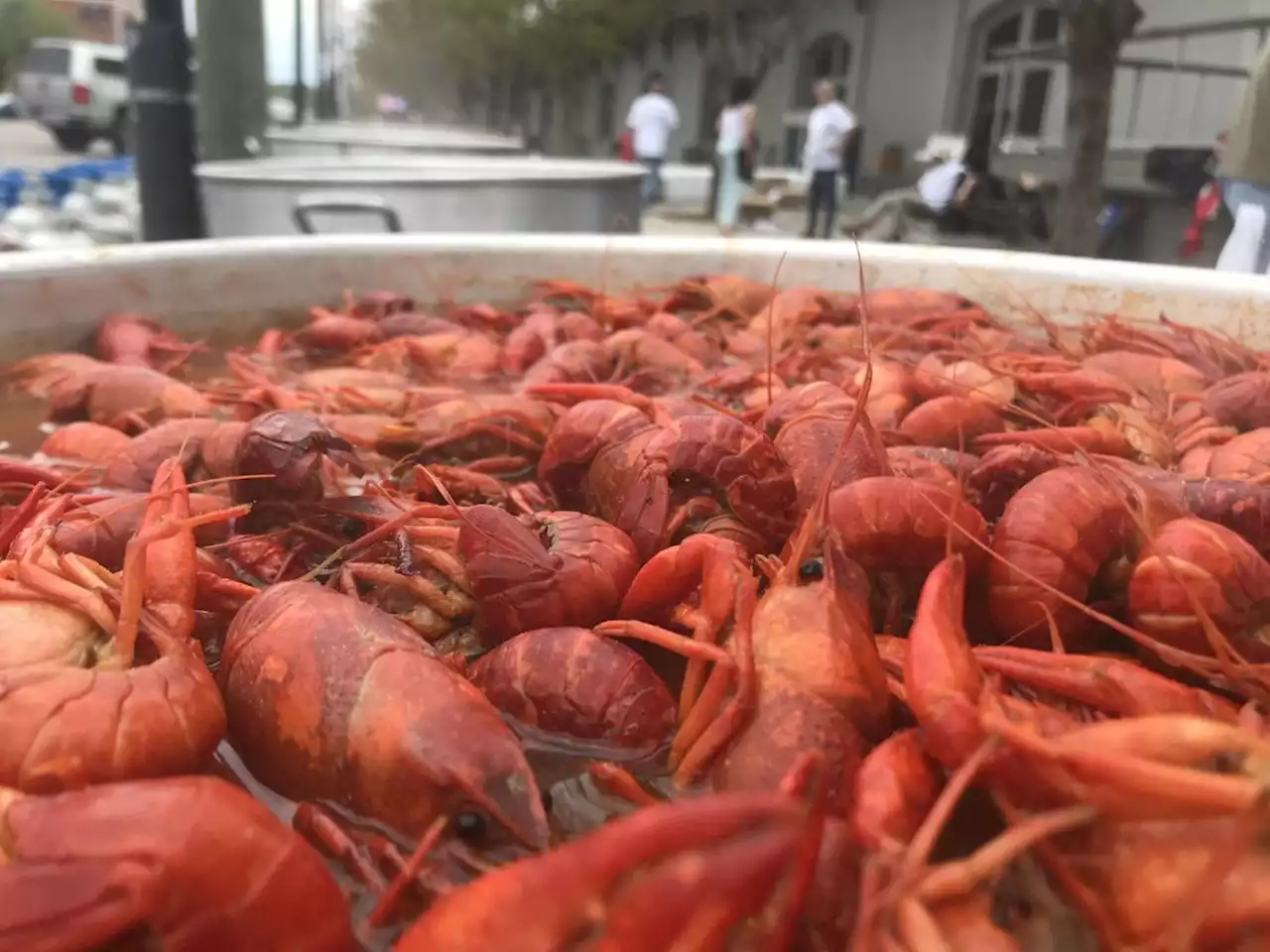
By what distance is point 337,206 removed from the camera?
3.60 m

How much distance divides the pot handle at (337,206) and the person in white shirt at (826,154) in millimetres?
7163

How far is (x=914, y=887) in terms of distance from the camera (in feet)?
2.80

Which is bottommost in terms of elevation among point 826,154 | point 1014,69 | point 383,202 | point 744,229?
point 744,229

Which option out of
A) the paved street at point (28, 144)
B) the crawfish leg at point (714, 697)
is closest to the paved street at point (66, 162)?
the paved street at point (28, 144)

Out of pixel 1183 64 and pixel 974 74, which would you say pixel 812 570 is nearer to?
pixel 1183 64

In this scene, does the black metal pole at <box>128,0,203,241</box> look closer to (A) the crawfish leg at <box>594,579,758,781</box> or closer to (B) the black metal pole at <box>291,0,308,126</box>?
(A) the crawfish leg at <box>594,579,758,781</box>

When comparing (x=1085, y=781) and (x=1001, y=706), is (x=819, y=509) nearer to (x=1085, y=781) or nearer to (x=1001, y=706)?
(x=1001, y=706)

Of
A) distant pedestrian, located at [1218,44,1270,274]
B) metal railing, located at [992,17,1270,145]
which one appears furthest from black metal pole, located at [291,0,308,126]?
distant pedestrian, located at [1218,44,1270,274]

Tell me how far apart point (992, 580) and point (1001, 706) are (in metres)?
0.43

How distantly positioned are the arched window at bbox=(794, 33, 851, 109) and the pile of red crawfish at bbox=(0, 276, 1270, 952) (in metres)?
15.7

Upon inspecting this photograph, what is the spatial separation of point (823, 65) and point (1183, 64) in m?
9.14

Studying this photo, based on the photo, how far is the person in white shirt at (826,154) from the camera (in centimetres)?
993

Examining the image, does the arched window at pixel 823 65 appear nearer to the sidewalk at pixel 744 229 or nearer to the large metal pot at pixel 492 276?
the sidewalk at pixel 744 229

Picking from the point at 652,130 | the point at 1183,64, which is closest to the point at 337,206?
the point at 1183,64
